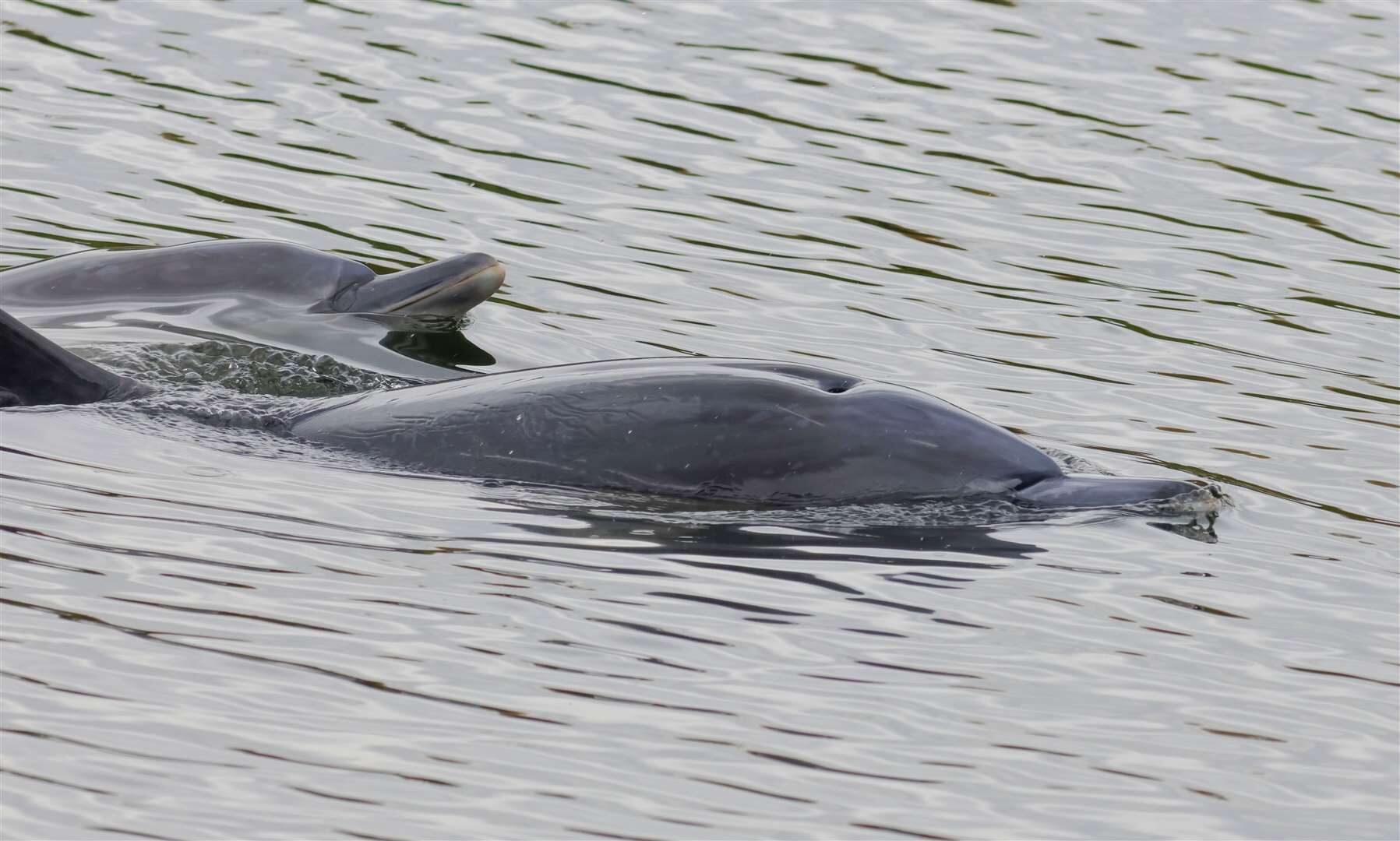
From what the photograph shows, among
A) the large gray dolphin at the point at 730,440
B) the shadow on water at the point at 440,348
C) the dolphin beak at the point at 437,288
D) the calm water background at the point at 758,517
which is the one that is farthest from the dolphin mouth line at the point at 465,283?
the large gray dolphin at the point at 730,440

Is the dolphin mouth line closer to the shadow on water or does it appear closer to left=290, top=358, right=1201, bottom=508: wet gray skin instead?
the shadow on water

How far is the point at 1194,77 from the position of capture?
16828mm

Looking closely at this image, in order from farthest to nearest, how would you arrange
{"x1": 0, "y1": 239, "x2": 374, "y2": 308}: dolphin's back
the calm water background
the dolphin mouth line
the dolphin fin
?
{"x1": 0, "y1": 239, "x2": 374, "y2": 308}: dolphin's back < the dolphin mouth line < the dolphin fin < the calm water background

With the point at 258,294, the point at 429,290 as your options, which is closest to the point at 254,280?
the point at 258,294

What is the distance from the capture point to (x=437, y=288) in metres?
11.1

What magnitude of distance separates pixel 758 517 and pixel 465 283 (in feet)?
11.5

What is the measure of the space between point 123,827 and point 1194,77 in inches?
518

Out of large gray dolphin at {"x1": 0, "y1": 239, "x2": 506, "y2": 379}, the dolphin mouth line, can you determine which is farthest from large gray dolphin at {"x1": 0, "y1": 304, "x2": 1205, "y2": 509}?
the dolphin mouth line

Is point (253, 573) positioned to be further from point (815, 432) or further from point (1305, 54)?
point (1305, 54)

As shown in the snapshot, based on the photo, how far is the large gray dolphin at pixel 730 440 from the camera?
8.08 meters

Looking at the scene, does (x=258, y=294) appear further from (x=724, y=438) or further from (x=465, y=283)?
(x=724, y=438)

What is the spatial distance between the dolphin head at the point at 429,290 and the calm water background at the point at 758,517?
0.91 ft

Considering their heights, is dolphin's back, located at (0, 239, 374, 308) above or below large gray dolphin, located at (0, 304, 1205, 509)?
below

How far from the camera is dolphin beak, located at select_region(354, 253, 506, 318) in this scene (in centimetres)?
1101
